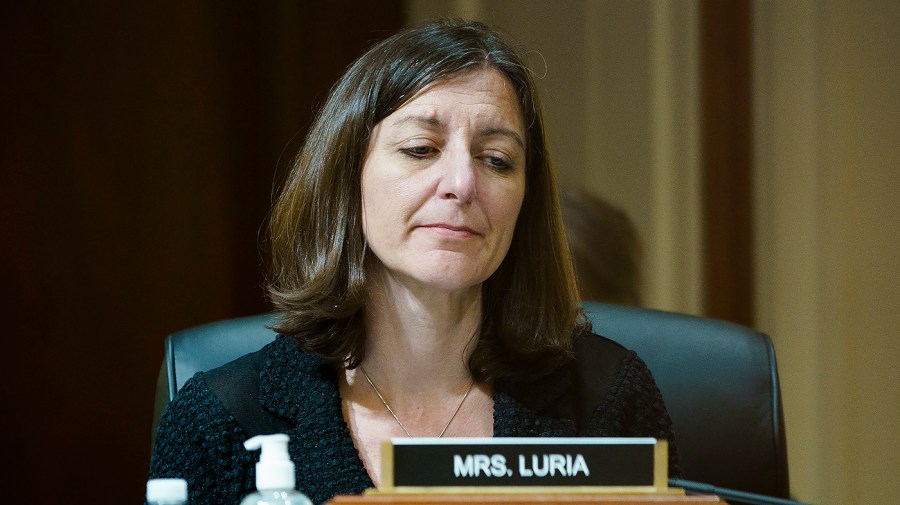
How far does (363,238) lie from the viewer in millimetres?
1351

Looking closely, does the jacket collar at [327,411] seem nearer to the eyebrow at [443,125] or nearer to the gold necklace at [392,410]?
the gold necklace at [392,410]

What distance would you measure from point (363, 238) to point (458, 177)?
181mm

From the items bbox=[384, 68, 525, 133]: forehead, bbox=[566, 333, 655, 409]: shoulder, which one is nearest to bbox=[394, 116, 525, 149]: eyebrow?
bbox=[384, 68, 525, 133]: forehead

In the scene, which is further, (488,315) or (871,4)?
(871,4)

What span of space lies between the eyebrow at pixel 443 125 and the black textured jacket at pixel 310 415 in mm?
309

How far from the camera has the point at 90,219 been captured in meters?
2.24

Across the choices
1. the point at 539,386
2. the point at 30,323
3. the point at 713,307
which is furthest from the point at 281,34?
the point at 539,386

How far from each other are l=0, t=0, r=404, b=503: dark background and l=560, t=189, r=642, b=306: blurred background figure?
606 mm

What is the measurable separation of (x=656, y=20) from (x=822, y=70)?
405mm

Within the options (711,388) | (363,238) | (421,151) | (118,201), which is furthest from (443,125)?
(118,201)

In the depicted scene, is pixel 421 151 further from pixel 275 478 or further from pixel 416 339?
pixel 275 478

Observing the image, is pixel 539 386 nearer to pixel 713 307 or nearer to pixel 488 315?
pixel 488 315

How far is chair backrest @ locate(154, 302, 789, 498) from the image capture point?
4.75 feet

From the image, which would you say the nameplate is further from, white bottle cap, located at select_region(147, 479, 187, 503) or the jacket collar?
the jacket collar
